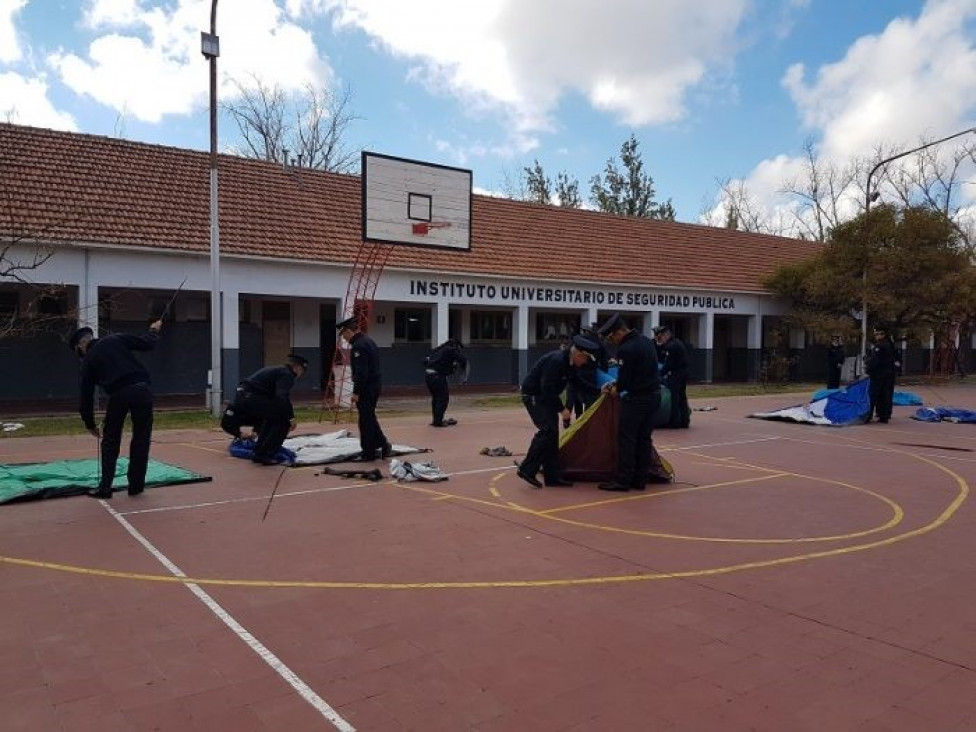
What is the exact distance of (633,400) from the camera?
29.1ft

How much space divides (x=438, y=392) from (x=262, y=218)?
8.67 m


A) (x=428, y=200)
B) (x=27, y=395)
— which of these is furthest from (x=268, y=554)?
(x=27, y=395)

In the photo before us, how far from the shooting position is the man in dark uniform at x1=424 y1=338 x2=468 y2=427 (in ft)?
49.5

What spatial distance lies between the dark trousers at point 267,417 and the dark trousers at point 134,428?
2.06 meters

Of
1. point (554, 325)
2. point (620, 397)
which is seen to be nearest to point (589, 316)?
point (554, 325)

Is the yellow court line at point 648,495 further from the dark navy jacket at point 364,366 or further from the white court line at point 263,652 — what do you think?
the dark navy jacket at point 364,366

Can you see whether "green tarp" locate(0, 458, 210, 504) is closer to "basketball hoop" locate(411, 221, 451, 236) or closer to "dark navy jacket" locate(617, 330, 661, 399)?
"dark navy jacket" locate(617, 330, 661, 399)

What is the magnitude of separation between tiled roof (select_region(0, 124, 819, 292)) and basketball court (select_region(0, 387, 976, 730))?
11.4 metres

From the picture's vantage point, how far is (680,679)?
409 centimetres

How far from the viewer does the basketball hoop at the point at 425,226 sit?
1817 centimetres

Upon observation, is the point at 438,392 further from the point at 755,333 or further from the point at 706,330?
the point at 755,333

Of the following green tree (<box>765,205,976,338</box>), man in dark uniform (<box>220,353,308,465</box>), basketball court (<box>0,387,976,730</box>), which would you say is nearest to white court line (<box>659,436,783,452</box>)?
basketball court (<box>0,387,976,730</box>)

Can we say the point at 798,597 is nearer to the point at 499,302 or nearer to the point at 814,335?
the point at 499,302

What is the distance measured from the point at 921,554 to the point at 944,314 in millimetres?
25998
